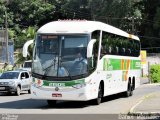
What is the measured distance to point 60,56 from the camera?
20.3 m

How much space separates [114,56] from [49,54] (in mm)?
5251

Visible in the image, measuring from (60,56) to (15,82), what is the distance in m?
11.4

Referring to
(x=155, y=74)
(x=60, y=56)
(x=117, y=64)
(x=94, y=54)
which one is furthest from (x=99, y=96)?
(x=155, y=74)

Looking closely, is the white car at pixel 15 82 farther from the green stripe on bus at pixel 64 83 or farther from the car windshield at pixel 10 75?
the green stripe on bus at pixel 64 83

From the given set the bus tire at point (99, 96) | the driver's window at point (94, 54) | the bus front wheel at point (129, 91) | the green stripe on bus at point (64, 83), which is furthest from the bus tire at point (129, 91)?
the green stripe on bus at point (64, 83)

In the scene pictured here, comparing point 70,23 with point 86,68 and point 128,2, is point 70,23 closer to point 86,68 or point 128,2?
point 86,68

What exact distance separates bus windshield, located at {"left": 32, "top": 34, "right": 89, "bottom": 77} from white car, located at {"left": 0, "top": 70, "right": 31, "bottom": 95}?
10870mm

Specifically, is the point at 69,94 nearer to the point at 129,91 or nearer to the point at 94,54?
the point at 94,54

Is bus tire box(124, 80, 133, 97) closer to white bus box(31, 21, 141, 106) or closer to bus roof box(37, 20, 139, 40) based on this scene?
white bus box(31, 21, 141, 106)

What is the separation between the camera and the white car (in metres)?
31.1

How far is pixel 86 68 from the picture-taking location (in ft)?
66.2

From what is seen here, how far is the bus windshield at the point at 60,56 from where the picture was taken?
20.1 metres

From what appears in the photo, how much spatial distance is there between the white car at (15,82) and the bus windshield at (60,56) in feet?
35.7

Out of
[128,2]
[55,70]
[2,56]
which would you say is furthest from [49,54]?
[128,2]
